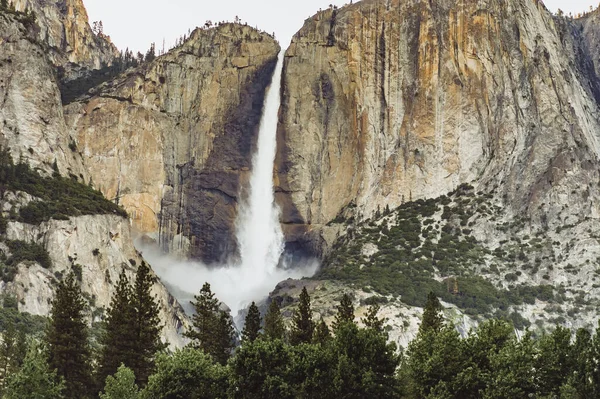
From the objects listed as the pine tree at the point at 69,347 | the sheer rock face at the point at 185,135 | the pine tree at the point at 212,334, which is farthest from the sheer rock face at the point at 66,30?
the pine tree at the point at 69,347

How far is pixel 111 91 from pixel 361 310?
62552mm

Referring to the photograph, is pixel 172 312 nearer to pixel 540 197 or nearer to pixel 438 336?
pixel 540 197

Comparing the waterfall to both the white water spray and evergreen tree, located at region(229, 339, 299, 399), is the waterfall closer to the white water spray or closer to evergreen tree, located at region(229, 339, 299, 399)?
the white water spray

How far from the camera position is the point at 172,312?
116250 millimetres

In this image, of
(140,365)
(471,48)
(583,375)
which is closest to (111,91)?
(471,48)

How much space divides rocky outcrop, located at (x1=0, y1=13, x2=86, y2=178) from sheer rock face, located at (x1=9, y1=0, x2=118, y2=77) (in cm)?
4250

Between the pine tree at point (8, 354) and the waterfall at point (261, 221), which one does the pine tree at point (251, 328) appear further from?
the waterfall at point (261, 221)

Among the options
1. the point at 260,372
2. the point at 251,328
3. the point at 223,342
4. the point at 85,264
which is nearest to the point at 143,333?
the point at 223,342

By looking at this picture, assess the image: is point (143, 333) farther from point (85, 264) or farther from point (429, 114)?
point (429, 114)

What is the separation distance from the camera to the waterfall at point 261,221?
148 meters

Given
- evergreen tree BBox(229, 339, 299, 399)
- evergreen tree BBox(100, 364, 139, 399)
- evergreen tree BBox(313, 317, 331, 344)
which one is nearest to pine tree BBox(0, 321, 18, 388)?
evergreen tree BBox(100, 364, 139, 399)

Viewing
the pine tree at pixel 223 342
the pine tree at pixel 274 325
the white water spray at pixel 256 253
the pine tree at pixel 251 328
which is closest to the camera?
the pine tree at pixel 223 342

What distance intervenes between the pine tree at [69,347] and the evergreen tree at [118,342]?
130 centimetres

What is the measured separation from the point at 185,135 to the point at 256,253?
72.1ft
